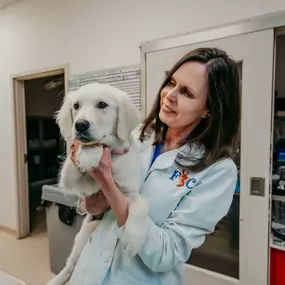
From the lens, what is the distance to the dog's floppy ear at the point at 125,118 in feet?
3.10

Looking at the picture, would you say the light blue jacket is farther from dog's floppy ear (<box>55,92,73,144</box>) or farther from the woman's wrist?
dog's floppy ear (<box>55,92,73,144</box>)

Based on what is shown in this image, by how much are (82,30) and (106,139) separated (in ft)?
6.49

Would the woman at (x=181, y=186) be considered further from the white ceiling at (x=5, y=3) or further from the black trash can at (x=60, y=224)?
the white ceiling at (x=5, y=3)

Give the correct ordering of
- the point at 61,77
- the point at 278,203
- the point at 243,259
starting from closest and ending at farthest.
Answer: the point at 243,259 < the point at 278,203 < the point at 61,77

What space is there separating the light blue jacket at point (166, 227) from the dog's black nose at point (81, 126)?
0.28m

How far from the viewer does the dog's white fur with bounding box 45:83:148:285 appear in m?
0.81

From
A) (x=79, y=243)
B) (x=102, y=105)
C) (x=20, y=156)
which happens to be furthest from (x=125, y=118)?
(x=20, y=156)

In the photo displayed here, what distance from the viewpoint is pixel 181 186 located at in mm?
876

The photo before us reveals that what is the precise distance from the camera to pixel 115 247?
88cm

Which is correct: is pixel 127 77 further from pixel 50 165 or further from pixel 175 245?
A: pixel 50 165

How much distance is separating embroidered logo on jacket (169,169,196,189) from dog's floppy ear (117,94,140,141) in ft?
0.70

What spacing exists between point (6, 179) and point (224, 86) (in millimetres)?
3248

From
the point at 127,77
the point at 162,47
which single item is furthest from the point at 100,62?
the point at 162,47

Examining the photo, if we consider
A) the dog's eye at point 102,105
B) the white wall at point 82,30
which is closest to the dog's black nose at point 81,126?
the dog's eye at point 102,105
